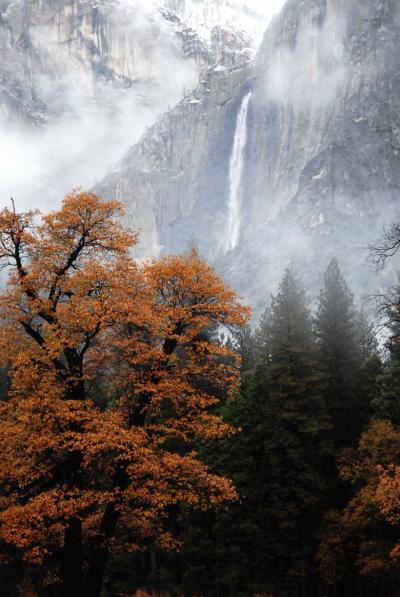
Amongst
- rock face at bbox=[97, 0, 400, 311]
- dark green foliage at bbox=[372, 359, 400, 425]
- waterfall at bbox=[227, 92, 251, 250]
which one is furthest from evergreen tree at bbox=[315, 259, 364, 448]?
waterfall at bbox=[227, 92, 251, 250]

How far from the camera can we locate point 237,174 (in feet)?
Answer: 546

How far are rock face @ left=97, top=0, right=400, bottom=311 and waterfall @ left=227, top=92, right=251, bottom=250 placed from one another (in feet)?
1.77

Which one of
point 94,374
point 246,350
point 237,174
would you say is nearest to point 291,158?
point 237,174

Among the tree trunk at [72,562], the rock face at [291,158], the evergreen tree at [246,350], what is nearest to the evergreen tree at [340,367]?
the evergreen tree at [246,350]

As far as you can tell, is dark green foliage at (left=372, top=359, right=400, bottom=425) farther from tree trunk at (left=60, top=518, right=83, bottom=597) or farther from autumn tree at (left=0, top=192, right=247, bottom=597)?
tree trunk at (left=60, top=518, right=83, bottom=597)

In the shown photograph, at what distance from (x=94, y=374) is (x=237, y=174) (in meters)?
153

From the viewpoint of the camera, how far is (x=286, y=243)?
4523 inches

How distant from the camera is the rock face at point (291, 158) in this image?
4449 inches

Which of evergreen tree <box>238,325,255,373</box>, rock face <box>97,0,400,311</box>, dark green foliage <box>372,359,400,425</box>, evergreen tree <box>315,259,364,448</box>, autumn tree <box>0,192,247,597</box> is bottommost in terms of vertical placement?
autumn tree <box>0,192,247,597</box>

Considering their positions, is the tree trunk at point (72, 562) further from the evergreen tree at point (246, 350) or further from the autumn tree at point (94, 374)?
the evergreen tree at point (246, 350)

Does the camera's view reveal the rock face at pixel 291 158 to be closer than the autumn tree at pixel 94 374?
No

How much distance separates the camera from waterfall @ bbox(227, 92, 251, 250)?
159875 mm

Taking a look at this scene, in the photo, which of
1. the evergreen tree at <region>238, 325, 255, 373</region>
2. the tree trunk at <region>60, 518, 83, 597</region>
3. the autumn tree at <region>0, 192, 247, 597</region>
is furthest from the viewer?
the evergreen tree at <region>238, 325, 255, 373</region>

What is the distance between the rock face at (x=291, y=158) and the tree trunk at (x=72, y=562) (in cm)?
6906
